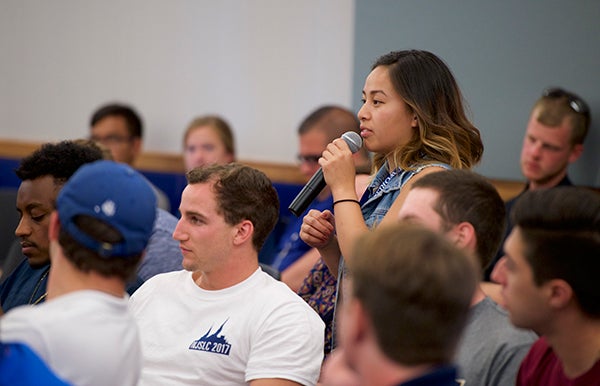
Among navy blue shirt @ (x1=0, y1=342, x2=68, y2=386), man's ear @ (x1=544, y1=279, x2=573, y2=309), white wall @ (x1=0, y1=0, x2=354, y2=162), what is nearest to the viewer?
navy blue shirt @ (x1=0, y1=342, x2=68, y2=386)

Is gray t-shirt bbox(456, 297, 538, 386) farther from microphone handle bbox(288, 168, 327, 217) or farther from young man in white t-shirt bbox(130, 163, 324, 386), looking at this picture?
microphone handle bbox(288, 168, 327, 217)

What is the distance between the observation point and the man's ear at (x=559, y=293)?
175 centimetres

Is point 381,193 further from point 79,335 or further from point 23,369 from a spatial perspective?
point 23,369

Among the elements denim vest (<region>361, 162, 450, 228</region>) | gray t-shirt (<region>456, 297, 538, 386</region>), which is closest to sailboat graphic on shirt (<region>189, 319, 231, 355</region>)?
denim vest (<region>361, 162, 450, 228</region>)

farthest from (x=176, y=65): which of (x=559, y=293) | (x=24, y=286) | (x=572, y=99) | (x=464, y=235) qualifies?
(x=559, y=293)

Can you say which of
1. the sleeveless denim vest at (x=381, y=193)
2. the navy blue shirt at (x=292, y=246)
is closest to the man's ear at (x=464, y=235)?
the sleeveless denim vest at (x=381, y=193)

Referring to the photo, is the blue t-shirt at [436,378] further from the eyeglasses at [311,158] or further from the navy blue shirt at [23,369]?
the eyeglasses at [311,158]

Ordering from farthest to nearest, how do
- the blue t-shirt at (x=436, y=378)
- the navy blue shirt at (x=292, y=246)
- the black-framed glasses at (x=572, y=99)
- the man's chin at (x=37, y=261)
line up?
the navy blue shirt at (x=292, y=246) → the black-framed glasses at (x=572, y=99) → the man's chin at (x=37, y=261) → the blue t-shirt at (x=436, y=378)

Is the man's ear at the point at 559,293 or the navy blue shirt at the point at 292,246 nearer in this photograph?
the man's ear at the point at 559,293

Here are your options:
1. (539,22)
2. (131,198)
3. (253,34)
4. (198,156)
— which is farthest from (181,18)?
(131,198)

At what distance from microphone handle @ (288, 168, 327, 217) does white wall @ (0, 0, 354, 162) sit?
228 cm

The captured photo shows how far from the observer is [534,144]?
11.4ft

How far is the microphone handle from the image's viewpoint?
2.27 metres

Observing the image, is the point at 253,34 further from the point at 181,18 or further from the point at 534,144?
the point at 534,144
